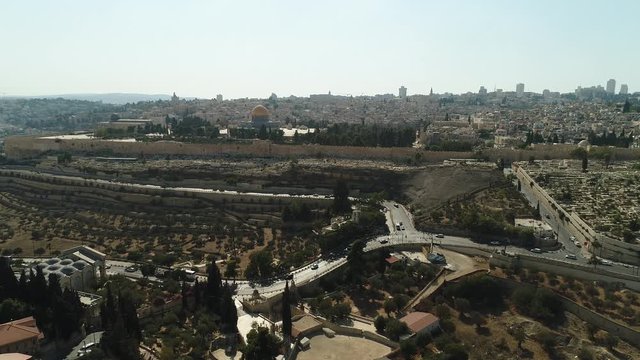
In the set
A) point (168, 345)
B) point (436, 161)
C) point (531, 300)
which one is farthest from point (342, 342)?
point (436, 161)

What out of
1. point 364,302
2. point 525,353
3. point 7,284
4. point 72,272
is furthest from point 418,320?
point 7,284

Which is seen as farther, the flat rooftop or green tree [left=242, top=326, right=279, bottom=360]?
the flat rooftop

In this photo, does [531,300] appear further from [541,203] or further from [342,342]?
[541,203]

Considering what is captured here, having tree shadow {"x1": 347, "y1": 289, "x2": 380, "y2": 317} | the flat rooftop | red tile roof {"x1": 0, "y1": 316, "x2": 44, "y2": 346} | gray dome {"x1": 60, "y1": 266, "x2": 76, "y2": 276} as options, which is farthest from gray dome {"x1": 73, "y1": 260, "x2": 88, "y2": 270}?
tree shadow {"x1": 347, "y1": 289, "x2": 380, "y2": 317}

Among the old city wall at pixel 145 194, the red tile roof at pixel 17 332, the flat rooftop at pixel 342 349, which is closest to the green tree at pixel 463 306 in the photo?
the flat rooftop at pixel 342 349

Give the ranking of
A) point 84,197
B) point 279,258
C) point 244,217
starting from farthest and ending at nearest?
point 84,197, point 244,217, point 279,258

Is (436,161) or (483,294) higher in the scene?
(436,161)

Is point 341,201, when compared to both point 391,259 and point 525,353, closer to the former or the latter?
point 391,259

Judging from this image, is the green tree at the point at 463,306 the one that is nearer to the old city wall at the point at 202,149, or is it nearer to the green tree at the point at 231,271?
the green tree at the point at 231,271

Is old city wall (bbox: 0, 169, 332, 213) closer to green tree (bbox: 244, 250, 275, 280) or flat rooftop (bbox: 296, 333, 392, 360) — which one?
green tree (bbox: 244, 250, 275, 280)
